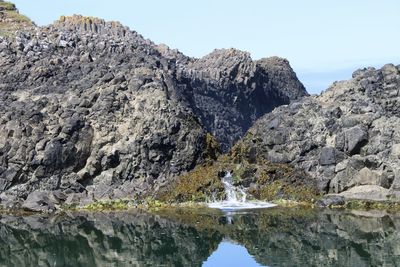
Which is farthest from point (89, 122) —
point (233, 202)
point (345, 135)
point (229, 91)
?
point (229, 91)

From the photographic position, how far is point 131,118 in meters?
86.2

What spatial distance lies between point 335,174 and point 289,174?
223 inches

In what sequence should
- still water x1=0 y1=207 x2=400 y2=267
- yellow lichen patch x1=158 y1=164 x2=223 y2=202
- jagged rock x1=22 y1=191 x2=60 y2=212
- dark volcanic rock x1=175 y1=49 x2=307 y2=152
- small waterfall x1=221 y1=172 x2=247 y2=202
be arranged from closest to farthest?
1. still water x1=0 y1=207 x2=400 y2=267
2. jagged rock x1=22 y1=191 x2=60 y2=212
3. yellow lichen patch x1=158 y1=164 x2=223 y2=202
4. small waterfall x1=221 y1=172 x2=247 y2=202
5. dark volcanic rock x1=175 y1=49 x2=307 y2=152

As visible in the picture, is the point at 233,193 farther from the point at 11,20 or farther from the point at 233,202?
the point at 11,20

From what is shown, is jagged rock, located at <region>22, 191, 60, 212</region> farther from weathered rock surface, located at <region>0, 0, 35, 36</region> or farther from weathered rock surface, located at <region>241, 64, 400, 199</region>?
weathered rock surface, located at <region>0, 0, 35, 36</region>

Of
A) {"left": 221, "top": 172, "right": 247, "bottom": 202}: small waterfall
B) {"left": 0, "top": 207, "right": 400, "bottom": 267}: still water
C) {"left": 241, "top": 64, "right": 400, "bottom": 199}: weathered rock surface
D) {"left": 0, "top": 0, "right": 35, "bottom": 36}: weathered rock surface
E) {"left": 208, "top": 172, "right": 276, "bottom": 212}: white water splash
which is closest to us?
{"left": 0, "top": 207, "right": 400, "bottom": 267}: still water

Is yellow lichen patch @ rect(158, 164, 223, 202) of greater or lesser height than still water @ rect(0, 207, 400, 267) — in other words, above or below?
above

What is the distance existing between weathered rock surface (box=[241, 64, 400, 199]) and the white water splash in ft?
25.3

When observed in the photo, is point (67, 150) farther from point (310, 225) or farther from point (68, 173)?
point (310, 225)

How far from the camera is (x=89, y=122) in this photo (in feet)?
283

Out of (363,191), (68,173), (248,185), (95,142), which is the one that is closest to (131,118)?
(95,142)

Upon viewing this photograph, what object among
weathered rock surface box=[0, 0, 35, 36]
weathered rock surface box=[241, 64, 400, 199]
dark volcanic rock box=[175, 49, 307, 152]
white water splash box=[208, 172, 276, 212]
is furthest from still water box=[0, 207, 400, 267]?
weathered rock surface box=[0, 0, 35, 36]

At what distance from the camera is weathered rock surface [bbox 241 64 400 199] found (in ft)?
243

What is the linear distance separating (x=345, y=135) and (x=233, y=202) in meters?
16.5
